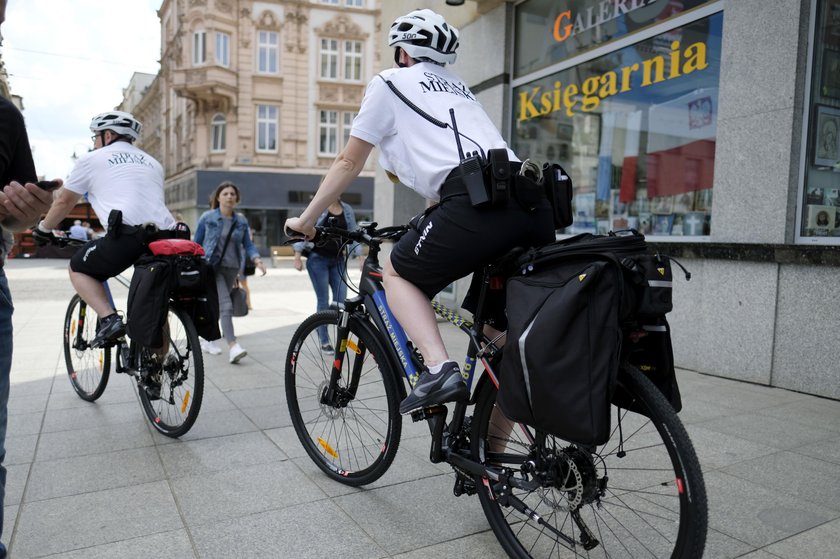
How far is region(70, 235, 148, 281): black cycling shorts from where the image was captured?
420 cm

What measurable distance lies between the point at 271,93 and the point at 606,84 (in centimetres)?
2982

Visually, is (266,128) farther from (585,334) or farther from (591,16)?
(585,334)

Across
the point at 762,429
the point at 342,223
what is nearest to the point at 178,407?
the point at 342,223

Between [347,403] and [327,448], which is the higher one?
[347,403]

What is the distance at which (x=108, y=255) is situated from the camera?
13.8ft

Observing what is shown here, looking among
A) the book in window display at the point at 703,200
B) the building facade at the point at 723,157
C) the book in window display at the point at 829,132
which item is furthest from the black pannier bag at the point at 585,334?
the book in window display at the point at 703,200

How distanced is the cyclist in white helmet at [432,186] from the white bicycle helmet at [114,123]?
90.7 inches

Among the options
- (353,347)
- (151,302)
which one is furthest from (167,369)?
(353,347)

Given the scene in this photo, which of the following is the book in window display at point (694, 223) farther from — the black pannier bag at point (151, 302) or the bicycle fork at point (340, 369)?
the black pannier bag at point (151, 302)

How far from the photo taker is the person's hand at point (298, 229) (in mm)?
2951

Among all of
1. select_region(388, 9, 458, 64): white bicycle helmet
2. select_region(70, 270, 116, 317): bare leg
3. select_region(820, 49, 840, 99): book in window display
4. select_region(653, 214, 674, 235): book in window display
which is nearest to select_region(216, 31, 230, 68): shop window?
select_region(653, 214, 674, 235): book in window display

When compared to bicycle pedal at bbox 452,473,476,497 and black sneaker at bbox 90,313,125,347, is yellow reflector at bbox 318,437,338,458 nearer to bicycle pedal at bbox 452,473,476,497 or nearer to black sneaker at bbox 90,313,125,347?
bicycle pedal at bbox 452,473,476,497

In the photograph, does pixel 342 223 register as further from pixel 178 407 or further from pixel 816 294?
pixel 816 294

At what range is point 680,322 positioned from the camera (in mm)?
5953
